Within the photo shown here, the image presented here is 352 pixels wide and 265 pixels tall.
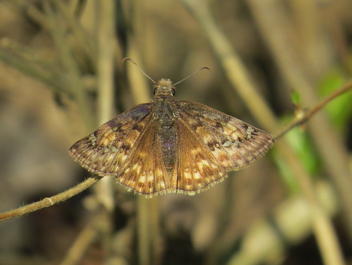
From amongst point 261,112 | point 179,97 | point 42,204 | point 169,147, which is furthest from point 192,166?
point 179,97

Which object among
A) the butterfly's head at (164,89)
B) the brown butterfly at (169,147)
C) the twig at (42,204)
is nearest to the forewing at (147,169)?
the brown butterfly at (169,147)

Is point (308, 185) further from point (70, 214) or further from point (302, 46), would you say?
point (70, 214)

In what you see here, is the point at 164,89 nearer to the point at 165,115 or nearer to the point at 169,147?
the point at 165,115

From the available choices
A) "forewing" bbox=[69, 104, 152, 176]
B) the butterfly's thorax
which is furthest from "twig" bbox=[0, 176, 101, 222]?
the butterfly's thorax

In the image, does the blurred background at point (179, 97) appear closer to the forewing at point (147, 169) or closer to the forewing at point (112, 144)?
the forewing at point (112, 144)

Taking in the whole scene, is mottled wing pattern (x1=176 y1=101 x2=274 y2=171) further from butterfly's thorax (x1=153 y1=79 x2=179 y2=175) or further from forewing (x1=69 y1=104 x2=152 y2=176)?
forewing (x1=69 y1=104 x2=152 y2=176)

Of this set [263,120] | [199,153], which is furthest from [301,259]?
[199,153]
